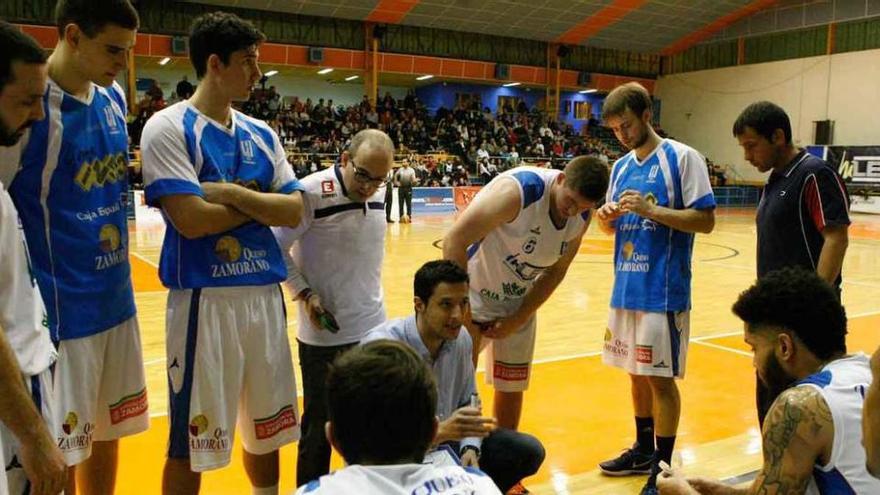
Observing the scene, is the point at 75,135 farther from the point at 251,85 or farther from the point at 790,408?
the point at 790,408

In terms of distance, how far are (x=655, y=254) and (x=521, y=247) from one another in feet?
2.37

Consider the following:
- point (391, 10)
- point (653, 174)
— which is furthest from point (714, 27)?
point (653, 174)

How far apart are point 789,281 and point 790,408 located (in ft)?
1.37

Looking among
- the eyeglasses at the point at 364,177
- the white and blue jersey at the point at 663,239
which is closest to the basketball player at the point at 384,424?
the eyeglasses at the point at 364,177

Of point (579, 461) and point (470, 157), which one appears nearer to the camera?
point (579, 461)

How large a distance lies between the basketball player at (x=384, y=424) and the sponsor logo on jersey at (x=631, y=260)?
2.53 meters

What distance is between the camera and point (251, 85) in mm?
2803

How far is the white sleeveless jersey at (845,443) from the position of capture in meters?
1.84

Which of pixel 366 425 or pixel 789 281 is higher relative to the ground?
pixel 789 281

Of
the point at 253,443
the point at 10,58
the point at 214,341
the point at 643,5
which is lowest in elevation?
the point at 253,443

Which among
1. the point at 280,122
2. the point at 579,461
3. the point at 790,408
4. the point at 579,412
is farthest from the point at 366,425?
the point at 280,122

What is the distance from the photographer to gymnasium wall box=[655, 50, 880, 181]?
27.9 metres

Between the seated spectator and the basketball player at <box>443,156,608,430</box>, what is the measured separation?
642 millimetres

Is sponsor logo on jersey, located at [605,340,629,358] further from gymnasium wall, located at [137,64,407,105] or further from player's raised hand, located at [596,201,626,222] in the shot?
gymnasium wall, located at [137,64,407,105]
